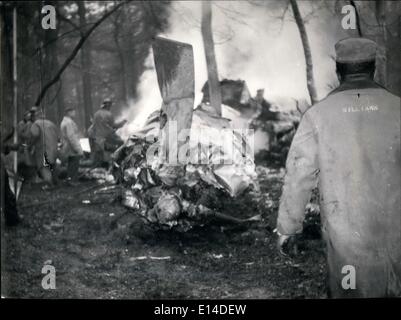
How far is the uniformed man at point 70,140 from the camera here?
4250mm

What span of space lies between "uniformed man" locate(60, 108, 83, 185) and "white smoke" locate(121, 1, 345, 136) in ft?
2.21

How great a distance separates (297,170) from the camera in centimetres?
279

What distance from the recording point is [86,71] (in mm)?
4410

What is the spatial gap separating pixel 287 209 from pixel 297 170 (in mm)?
266

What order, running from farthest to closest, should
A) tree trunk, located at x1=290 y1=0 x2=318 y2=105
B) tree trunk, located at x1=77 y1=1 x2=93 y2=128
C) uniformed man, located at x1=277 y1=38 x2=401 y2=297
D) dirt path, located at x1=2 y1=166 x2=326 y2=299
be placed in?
tree trunk, located at x1=77 y1=1 x2=93 y2=128 < tree trunk, located at x1=290 y1=0 x2=318 y2=105 < dirt path, located at x1=2 y1=166 x2=326 y2=299 < uniformed man, located at x1=277 y1=38 x2=401 y2=297

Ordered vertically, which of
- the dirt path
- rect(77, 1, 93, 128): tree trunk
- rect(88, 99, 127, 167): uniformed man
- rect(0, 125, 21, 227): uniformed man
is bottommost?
the dirt path

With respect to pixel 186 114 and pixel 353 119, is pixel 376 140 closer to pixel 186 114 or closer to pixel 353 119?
pixel 353 119

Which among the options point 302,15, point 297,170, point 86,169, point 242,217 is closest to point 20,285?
point 86,169

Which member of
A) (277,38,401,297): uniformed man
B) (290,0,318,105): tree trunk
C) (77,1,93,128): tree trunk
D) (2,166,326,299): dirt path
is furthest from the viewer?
(77,1,93,128): tree trunk

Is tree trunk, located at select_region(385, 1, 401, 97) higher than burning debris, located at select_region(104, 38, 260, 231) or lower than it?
higher

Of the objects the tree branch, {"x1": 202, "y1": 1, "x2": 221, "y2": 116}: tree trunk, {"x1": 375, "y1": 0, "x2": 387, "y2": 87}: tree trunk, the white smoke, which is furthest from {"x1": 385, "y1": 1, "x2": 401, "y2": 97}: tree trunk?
the tree branch

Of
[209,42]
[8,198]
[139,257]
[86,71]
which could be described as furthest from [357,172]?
[8,198]

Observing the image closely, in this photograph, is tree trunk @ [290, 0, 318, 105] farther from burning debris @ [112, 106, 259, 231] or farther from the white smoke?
burning debris @ [112, 106, 259, 231]

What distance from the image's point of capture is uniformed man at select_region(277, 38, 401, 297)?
9.31 ft
